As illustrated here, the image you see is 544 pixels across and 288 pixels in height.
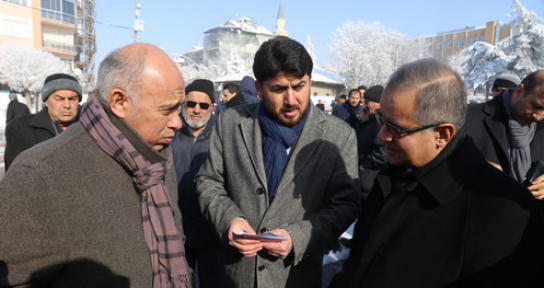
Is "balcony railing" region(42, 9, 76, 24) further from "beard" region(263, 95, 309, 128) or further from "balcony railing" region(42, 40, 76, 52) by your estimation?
"beard" region(263, 95, 309, 128)

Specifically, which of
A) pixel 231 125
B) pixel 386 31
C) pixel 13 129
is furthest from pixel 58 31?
pixel 231 125

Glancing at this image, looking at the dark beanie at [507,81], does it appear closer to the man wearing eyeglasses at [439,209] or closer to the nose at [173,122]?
the man wearing eyeglasses at [439,209]

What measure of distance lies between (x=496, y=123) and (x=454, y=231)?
2.14 meters

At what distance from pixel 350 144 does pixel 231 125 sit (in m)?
0.84

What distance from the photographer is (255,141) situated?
86.4 inches

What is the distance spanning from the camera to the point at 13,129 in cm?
383

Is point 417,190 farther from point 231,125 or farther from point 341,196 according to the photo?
point 231,125

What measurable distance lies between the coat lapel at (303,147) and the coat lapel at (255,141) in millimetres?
147

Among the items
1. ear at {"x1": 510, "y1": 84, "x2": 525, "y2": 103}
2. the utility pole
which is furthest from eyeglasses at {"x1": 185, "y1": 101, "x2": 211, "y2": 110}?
the utility pole

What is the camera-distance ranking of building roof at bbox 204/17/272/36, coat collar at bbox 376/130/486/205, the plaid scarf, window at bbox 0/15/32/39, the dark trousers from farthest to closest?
building roof at bbox 204/17/272/36, window at bbox 0/15/32/39, the dark trousers, the plaid scarf, coat collar at bbox 376/130/486/205

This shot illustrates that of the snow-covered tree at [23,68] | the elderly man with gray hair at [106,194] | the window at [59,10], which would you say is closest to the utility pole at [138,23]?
the snow-covered tree at [23,68]

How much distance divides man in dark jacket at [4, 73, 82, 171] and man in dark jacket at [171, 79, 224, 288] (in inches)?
57.8

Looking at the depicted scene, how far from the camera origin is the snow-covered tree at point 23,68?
30.7m

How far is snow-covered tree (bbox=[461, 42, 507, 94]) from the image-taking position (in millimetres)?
26391
